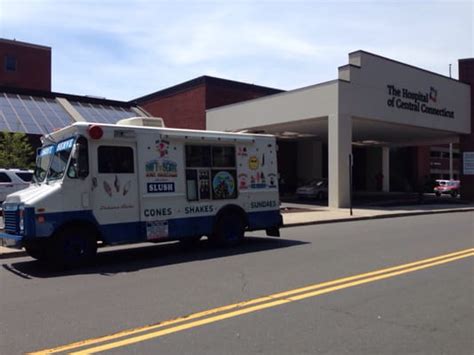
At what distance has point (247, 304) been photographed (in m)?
6.59

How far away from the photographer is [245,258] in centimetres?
1047

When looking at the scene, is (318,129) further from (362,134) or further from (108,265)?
(108,265)

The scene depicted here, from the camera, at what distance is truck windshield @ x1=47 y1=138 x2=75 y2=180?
966 cm

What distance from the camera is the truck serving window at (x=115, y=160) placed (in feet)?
32.4

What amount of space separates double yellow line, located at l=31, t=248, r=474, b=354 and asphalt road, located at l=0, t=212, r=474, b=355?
0.07 feet

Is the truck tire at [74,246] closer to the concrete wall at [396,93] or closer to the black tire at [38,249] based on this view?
the black tire at [38,249]

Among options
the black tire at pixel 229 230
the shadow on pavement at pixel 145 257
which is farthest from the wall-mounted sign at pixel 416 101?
the black tire at pixel 229 230

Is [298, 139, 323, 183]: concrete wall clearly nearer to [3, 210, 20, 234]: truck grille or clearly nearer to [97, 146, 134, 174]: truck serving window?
[97, 146, 134, 174]: truck serving window

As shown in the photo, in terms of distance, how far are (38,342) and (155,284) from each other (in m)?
2.82

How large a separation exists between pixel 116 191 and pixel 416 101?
25.9 meters

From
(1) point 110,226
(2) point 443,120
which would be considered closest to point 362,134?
(2) point 443,120

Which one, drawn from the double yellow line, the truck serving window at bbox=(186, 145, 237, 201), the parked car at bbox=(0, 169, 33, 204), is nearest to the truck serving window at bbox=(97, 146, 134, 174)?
the truck serving window at bbox=(186, 145, 237, 201)

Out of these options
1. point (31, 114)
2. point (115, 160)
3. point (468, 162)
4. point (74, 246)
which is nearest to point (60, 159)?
point (115, 160)

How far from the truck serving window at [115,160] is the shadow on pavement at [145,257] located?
1.81 m
